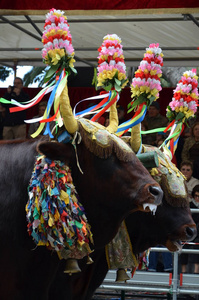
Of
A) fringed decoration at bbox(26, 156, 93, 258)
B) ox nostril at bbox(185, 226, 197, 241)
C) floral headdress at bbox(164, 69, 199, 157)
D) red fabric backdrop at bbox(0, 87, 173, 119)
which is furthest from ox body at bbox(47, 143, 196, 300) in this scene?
red fabric backdrop at bbox(0, 87, 173, 119)

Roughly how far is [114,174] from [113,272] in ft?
13.3

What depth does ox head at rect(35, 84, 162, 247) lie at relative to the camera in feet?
14.6

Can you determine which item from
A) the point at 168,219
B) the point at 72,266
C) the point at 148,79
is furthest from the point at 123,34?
the point at 72,266

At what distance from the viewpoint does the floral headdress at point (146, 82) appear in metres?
5.18

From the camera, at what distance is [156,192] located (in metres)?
4.34

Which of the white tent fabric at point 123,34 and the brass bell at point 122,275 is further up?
the white tent fabric at point 123,34

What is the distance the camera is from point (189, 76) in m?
6.07

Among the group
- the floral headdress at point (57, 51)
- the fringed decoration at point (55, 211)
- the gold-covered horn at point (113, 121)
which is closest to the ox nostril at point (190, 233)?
the gold-covered horn at point (113, 121)

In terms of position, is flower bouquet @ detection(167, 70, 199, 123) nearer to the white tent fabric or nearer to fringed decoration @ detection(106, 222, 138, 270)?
fringed decoration @ detection(106, 222, 138, 270)

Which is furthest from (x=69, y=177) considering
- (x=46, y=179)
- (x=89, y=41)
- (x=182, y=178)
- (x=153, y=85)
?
(x=89, y=41)

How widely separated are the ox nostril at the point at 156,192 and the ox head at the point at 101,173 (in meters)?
0.06

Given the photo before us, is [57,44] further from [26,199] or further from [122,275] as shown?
[122,275]

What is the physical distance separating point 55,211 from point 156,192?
2.26ft
